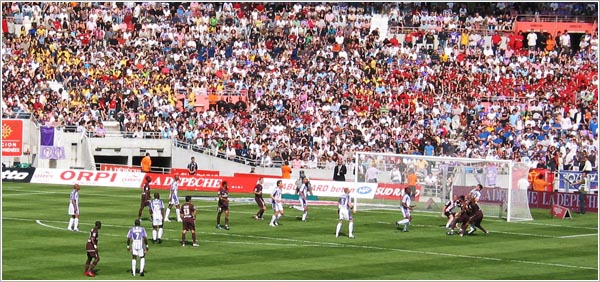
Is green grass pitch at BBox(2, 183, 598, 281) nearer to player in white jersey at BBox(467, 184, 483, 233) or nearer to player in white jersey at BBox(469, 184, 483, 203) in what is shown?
player in white jersey at BBox(467, 184, 483, 233)

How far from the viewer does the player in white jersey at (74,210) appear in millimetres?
43125

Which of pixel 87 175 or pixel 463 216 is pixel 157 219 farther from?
pixel 87 175

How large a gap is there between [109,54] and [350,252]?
122ft

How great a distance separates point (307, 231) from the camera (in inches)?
1773

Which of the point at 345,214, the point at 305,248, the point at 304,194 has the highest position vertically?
the point at 304,194

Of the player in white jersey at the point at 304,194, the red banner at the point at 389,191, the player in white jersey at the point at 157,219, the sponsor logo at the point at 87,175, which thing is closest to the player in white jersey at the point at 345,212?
the player in white jersey at the point at 304,194

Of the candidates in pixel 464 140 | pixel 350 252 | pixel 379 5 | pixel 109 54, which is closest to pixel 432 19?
pixel 379 5

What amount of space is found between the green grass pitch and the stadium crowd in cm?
1306

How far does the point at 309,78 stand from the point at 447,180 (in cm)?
A: 2143

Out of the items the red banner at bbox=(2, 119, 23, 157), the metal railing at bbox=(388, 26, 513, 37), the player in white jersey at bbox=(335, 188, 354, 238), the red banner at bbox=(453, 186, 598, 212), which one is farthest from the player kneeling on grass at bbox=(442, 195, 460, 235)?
the metal railing at bbox=(388, 26, 513, 37)

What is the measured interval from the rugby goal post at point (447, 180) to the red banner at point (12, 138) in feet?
64.3

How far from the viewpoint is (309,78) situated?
2847 inches

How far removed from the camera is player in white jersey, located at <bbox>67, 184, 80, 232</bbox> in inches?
1698

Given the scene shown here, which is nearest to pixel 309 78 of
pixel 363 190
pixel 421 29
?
pixel 421 29
